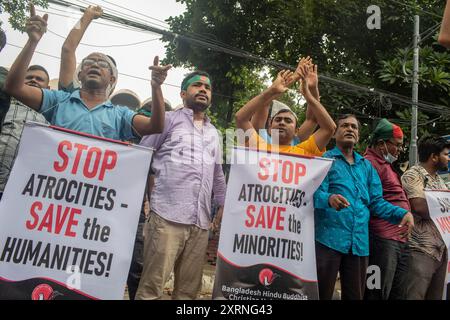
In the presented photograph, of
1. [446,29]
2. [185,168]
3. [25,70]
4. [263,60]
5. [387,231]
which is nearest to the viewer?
[446,29]

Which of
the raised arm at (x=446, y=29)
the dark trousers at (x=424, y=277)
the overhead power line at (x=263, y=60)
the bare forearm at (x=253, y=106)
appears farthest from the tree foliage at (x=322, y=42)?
the raised arm at (x=446, y=29)

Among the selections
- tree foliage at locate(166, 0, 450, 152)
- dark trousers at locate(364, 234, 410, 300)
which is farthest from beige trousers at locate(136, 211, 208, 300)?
tree foliage at locate(166, 0, 450, 152)

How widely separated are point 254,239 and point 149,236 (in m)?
0.67

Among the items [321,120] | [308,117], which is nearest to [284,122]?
[321,120]

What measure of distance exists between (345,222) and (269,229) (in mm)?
573

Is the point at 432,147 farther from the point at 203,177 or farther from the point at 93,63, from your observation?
the point at 93,63

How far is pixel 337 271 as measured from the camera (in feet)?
9.49

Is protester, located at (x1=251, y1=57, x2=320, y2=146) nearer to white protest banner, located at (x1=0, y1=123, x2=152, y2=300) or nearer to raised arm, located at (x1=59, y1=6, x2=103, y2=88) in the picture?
white protest banner, located at (x1=0, y1=123, x2=152, y2=300)

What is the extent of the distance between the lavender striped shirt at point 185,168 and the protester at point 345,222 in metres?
0.76

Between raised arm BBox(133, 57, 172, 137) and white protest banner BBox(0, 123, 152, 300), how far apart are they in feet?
0.77

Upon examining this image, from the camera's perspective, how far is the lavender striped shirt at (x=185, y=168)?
9.10 ft

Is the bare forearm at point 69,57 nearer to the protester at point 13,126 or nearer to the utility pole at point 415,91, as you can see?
the protester at point 13,126

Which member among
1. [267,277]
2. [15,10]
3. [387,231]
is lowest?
[267,277]

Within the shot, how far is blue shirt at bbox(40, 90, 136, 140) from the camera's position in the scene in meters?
2.77
